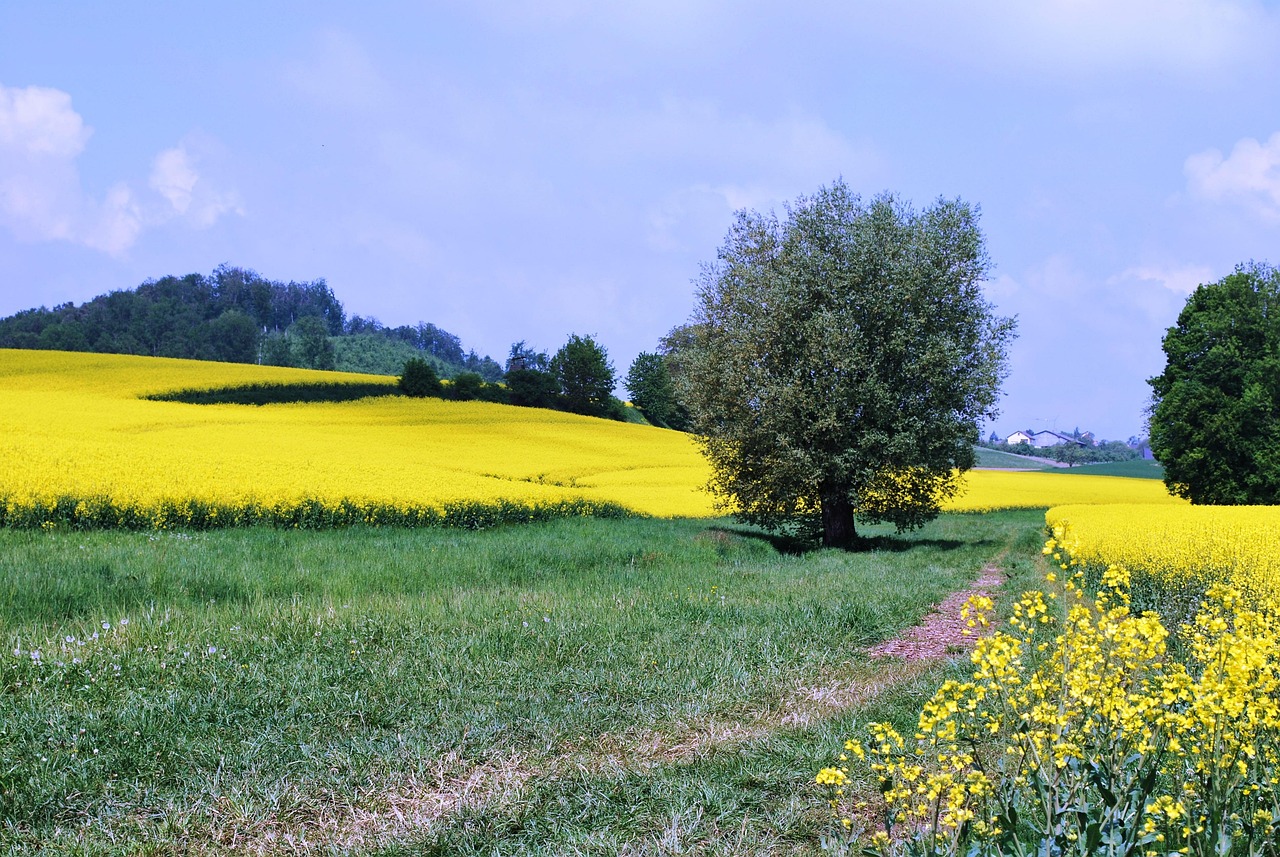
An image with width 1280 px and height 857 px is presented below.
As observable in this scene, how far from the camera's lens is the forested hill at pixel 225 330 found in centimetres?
10075

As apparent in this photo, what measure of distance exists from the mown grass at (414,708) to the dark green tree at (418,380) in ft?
147

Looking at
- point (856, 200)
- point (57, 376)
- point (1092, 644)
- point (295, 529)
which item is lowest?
point (295, 529)

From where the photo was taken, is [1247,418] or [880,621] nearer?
[880,621]

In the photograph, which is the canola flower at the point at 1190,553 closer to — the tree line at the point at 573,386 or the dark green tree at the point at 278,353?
the tree line at the point at 573,386

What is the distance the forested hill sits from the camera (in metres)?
101

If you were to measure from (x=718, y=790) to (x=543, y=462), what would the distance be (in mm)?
33256

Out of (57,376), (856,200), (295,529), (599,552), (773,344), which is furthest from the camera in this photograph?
(57,376)

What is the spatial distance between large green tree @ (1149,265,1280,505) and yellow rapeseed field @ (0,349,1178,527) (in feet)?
22.1

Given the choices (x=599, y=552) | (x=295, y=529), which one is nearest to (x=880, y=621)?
(x=599, y=552)

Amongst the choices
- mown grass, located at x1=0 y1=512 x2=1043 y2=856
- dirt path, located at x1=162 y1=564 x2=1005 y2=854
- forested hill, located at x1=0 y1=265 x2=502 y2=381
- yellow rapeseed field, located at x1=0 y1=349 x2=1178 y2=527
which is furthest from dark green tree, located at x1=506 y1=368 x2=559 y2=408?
dirt path, located at x1=162 y1=564 x2=1005 y2=854

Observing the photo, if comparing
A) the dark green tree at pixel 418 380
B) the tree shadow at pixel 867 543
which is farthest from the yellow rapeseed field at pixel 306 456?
the tree shadow at pixel 867 543

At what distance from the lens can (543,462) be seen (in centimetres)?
3772

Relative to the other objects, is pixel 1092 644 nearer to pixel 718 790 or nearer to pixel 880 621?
pixel 718 790

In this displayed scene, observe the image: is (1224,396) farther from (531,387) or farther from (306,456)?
(531,387)
